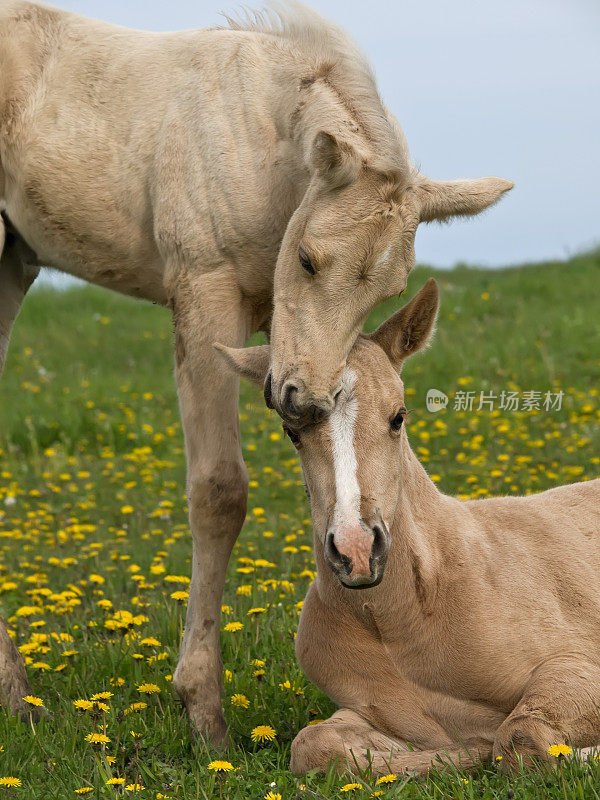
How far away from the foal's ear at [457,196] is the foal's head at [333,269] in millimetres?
114

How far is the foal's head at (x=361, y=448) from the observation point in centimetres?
319

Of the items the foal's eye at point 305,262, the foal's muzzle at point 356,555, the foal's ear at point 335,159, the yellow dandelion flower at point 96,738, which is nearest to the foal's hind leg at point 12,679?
the yellow dandelion flower at point 96,738

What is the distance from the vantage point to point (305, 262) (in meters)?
3.48

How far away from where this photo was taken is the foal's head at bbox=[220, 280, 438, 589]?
10.5ft

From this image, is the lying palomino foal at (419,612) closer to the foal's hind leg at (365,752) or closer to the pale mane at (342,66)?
the foal's hind leg at (365,752)

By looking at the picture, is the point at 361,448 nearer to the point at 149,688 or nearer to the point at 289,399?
the point at 289,399

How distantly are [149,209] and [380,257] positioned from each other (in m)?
1.42

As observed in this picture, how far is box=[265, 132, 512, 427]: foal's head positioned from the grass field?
1243 mm

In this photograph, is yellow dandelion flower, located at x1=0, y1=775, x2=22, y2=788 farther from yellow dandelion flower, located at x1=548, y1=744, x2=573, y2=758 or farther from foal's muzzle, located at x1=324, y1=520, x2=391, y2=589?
yellow dandelion flower, located at x1=548, y1=744, x2=573, y2=758

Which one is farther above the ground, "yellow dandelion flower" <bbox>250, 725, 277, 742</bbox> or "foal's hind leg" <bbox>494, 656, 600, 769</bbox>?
"foal's hind leg" <bbox>494, 656, 600, 769</bbox>

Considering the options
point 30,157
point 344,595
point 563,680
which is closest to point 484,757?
point 563,680

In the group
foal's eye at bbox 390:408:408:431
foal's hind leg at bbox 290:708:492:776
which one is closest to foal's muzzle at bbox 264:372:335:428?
foal's eye at bbox 390:408:408:431

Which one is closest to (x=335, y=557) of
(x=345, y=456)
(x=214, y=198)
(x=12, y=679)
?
(x=345, y=456)

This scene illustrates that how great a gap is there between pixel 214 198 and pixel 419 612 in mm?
1749
